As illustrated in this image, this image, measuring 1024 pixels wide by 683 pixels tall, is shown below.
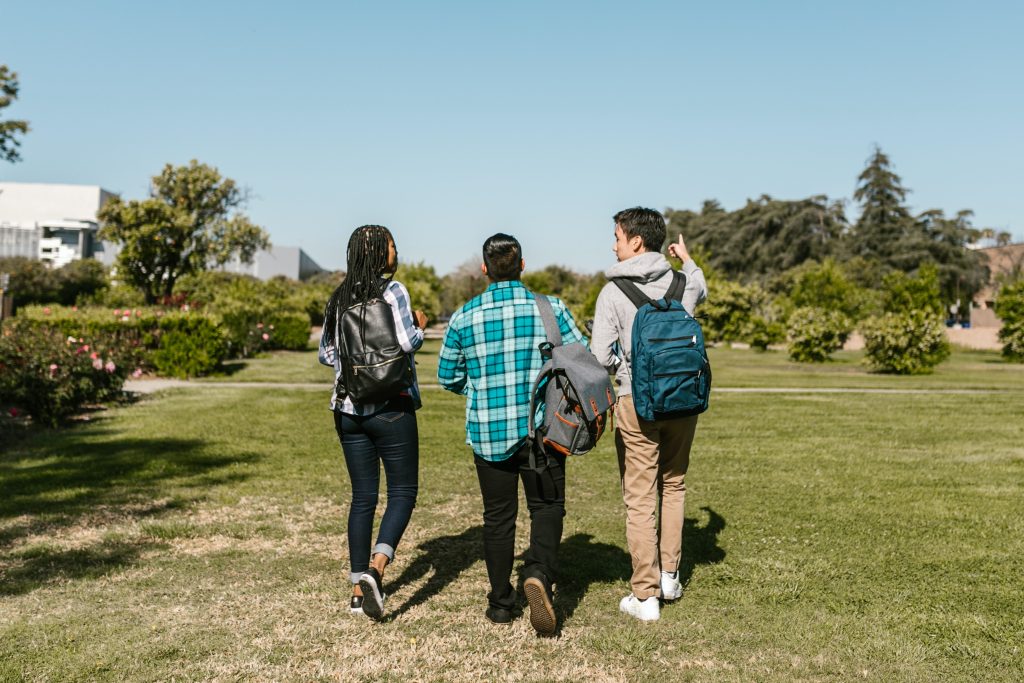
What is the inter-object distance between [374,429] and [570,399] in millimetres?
955

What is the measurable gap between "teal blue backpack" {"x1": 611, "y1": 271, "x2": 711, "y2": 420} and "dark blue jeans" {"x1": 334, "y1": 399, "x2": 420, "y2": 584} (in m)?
1.09

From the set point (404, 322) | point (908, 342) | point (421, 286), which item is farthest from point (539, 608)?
point (421, 286)

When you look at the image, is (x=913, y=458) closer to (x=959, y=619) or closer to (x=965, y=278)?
(x=959, y=619)

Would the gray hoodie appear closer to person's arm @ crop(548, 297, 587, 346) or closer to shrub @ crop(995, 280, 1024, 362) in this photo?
person's arm @ crop(548, 297, 587, 346)

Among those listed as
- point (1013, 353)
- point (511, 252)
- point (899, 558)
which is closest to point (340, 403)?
point (511, 252)

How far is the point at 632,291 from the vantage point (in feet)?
13.1

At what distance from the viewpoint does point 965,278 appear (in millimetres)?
57969

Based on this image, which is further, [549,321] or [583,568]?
[583,568]

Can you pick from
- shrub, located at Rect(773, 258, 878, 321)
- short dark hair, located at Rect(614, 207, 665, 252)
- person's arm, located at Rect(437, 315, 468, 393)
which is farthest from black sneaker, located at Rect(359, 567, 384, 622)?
shrub, located at Rect(773, 258, 878, 321)

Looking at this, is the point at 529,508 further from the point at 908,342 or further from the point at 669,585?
the point at 908,342

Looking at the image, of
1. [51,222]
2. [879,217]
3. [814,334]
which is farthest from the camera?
[51,222]

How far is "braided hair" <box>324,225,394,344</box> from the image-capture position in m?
3.99

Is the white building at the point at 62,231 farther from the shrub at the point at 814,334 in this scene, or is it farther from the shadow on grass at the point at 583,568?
the shadow on grass at the point at 583,568

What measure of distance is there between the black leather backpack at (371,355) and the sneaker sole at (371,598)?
2.76ft
